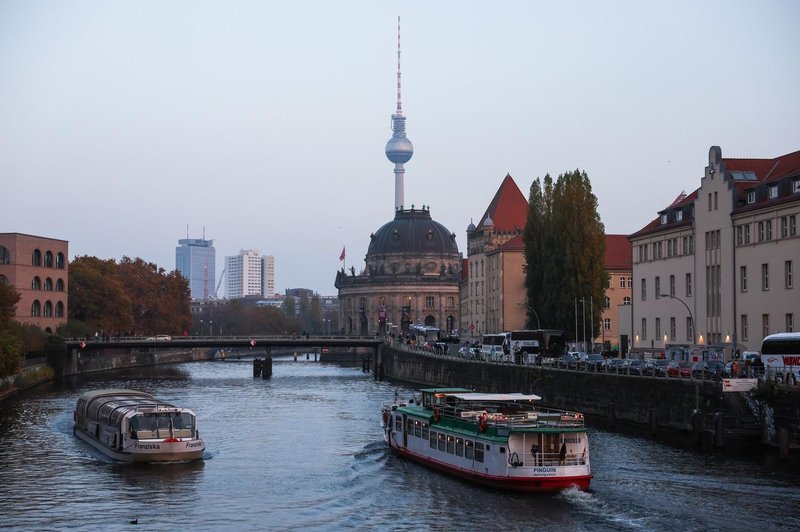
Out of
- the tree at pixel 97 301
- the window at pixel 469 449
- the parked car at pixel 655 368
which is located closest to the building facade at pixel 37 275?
the tree at pixel 97 301

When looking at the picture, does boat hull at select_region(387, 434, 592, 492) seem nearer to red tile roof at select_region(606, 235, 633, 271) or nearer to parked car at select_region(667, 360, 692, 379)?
parked car at select_region(667, 360, 692, 379)

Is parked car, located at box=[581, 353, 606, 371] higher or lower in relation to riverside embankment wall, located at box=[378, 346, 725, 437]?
higher

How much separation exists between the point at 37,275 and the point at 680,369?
103 metres

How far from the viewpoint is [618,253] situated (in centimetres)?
16000

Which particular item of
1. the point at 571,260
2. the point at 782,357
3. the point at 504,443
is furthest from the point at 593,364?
the point at 504,443

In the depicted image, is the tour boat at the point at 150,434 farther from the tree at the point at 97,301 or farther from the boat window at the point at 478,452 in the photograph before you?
the tree at the point at 97,301

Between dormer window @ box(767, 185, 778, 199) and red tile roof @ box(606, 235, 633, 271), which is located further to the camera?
red tile roof @ box(606, 235, 633, 271)

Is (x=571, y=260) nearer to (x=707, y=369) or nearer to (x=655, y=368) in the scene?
(x=655, y=368)

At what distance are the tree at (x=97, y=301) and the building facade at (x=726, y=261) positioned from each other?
93078mm

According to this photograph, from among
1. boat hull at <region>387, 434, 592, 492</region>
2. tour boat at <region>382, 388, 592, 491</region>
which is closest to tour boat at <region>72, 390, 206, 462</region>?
tour boat at <region>382, 388, 592, 491</region>

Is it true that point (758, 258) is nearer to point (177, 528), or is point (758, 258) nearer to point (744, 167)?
point (744, 167)

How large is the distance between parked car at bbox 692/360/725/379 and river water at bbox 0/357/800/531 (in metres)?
5.25

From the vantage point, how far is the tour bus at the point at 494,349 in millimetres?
115812

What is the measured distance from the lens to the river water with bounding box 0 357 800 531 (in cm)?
4788
